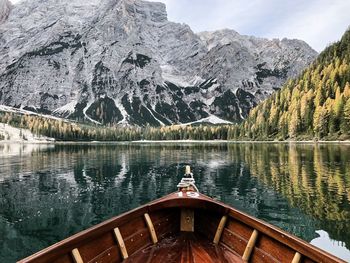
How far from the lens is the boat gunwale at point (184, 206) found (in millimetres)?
8602

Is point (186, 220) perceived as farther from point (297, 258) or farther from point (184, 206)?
point (297, 258)

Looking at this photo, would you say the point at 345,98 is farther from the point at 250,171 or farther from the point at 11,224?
the point at 11,224

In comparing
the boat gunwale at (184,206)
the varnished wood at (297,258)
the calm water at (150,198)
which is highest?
the boat gunwale at (184,206)

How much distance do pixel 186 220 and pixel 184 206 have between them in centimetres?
79

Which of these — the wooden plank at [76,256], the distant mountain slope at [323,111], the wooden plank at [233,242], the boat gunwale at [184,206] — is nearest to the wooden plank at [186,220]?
the boat gunwale at [184,206]

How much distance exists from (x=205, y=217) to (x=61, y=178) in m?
48.8

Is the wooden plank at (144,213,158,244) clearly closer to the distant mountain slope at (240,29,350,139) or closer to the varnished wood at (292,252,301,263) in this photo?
the varnished wood at (292,252,301,263)

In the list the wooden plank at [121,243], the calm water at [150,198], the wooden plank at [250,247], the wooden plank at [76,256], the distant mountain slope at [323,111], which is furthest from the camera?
the distant mountain slope at [323,111]

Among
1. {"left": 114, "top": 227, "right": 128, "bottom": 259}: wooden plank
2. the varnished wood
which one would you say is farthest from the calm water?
{"left": 114, "top": 227, "right": 128, "bottom": 259}: wooden plank

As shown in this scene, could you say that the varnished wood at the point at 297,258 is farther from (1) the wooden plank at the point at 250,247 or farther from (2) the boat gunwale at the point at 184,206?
(1) the wooden plank at the point at 250,247

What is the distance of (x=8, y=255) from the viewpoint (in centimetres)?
2119

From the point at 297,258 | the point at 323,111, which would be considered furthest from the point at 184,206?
the point at 323,111

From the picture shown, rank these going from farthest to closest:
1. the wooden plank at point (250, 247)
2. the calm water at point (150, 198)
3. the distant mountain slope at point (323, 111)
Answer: the distant mountain slope at point (323, 111) < the calm water at point (150, 198) < the wooden plank at point (250, 247)

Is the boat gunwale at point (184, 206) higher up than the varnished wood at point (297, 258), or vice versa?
the boat gunwale at point (184, 206)
